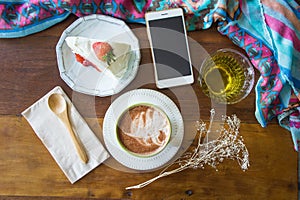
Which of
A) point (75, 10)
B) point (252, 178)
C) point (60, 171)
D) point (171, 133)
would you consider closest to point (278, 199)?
point (252, 178)

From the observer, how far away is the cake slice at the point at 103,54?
2.95ft

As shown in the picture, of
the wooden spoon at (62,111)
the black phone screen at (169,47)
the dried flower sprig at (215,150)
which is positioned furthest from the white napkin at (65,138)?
the black phone screen at (169,47)

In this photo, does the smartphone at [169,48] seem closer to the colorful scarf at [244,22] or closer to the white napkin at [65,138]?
the colorful scarf at [244,22]

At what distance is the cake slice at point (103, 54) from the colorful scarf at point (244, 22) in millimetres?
76

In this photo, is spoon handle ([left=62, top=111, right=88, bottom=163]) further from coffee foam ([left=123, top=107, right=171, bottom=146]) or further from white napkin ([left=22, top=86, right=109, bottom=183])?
coffee foam ([left=123, top=107, right=171, bottom=146])

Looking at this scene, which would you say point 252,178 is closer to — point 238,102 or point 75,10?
point 238,102

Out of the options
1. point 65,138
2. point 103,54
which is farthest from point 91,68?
point 65,138

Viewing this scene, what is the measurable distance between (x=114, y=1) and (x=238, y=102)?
14.5 inches

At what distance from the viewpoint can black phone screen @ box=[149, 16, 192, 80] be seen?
935mm

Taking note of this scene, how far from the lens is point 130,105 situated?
922mm

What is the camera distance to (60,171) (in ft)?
3.06

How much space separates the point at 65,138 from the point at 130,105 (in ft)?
0.55

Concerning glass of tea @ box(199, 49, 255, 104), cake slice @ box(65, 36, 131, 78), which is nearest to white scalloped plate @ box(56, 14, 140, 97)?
cake slice @ box(65, 36, 131, 78)

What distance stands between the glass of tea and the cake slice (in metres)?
0.18
